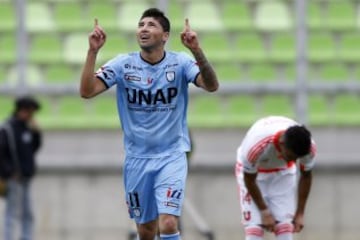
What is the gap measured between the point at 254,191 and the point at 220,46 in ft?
23.8

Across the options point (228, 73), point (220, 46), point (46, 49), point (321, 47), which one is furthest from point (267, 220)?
point (46, 49)

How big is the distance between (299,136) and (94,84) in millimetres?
1824

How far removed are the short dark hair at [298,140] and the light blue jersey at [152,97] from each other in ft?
3.05

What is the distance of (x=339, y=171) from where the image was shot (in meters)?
19.9

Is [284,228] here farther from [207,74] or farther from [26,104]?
[26,104]

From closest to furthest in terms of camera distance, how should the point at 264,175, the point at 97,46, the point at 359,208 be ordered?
the point at 97,46, the point at 264,175, the point at 359,208

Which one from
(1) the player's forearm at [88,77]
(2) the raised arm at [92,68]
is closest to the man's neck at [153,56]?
(2) the raised arm at [92,68]

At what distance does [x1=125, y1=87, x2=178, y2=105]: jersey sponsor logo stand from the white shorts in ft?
5.98

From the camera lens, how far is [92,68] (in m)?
11.6

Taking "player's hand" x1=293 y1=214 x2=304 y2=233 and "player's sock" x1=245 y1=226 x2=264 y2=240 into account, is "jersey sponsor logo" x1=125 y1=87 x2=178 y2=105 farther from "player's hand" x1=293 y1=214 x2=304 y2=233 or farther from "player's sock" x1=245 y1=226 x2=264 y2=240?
"player's hand" x1=293 y1=214 x2=304 y2=233

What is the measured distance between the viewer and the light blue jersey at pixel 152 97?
12000 millimetres

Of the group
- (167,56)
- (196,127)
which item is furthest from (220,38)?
(167,56)

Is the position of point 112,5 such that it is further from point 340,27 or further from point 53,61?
point 340,27

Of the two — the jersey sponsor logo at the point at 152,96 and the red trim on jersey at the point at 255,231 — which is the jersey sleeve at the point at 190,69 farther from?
the red trim on jersey at the point at 255,231
